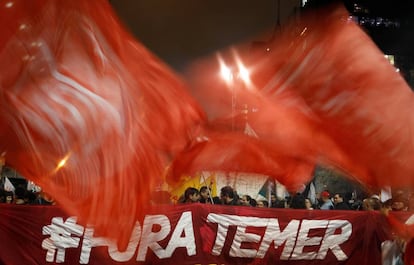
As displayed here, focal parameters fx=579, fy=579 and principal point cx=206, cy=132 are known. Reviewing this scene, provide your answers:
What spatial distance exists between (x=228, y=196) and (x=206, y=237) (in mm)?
1149

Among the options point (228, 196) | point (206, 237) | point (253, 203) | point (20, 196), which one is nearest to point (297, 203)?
point (253, 203)

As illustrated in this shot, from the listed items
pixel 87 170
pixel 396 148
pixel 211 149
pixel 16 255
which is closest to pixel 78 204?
pixel 87 170

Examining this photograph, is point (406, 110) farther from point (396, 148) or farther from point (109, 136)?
point (109, 136)

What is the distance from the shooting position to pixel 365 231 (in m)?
8.24

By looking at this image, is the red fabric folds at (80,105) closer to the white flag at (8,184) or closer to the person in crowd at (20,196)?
the person in crowd at (20,196)

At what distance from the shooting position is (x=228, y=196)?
8.62 m

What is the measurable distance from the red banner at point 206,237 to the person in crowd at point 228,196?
2.39 feet

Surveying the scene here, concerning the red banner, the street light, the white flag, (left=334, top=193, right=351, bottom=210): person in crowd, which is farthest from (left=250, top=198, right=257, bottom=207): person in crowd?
the white flag

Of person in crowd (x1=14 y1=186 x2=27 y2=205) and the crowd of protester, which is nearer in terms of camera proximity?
person in crowd (x1=14 y1=186 x2=27 y2=205)

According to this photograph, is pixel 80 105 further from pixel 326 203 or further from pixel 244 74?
pixel 326 203

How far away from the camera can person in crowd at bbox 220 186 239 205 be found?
337 inches

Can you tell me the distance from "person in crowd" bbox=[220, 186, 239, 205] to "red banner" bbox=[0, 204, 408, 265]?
28.6 inches

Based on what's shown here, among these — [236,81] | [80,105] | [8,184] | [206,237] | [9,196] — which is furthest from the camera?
[8,184]

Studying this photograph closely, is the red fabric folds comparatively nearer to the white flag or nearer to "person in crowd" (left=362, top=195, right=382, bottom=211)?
"person in crowd" (left=362, top=195, right=382, bottom=211)
